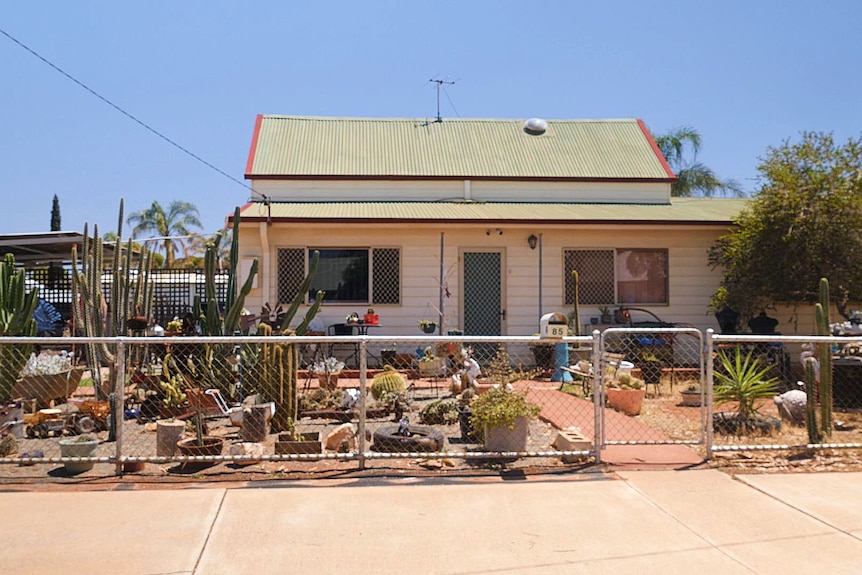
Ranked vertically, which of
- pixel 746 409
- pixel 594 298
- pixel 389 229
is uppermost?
pixel 389 229

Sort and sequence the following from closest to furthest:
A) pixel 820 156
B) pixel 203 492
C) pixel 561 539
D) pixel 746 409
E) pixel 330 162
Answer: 1. pixel 561 539
2. pixel 203 492
3. pixel 746 409
4. pixel 820 156
5. pixel 330 162

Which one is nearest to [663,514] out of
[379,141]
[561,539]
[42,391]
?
[561,539]

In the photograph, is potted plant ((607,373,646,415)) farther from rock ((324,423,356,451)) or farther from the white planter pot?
rock ((324,423,356,451))

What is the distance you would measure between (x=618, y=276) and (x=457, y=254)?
10.3ft

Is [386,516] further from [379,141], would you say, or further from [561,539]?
[379,141]

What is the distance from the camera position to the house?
45.1ft

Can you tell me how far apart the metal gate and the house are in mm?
1407

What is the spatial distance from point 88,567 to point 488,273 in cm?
1035

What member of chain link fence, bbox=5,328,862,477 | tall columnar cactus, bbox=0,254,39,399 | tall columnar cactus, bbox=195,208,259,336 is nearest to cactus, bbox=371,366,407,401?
chain link fence, bbox=5,328,862,477

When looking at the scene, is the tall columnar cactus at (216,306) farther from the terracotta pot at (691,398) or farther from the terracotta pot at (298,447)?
the terracotta pot at (691,398)

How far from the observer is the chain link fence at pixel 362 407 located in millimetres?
6789

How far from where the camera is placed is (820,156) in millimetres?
12328

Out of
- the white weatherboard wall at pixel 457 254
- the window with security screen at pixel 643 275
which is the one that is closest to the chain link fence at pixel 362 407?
the white weatherboard wall at pixel 457 254

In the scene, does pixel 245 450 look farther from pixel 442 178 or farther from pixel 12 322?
pixel 442 178
